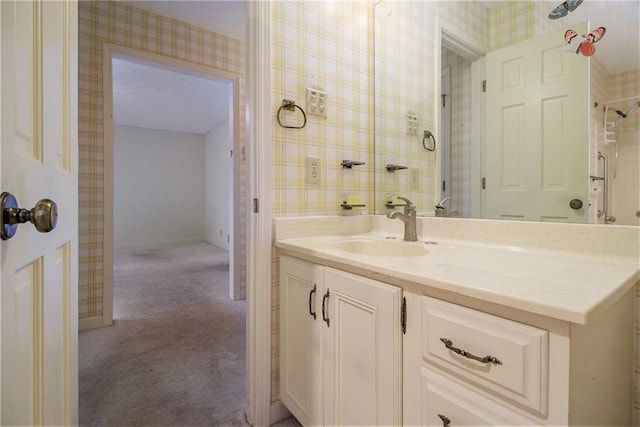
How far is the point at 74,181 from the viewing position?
884 millimetres

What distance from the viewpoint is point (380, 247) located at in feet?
4.45

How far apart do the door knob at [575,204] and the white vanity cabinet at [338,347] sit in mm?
681

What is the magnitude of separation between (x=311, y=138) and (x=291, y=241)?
1.64 feet

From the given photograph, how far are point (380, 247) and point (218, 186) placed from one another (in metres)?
5.73

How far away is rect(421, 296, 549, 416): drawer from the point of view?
0.53 meters

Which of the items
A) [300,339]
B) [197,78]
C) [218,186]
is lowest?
[300,339]

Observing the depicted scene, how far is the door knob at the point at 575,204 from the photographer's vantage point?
96cm

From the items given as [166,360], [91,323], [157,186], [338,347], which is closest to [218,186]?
[157,186]

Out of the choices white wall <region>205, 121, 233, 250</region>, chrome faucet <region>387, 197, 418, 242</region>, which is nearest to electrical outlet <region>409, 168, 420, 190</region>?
chrome faucet <region>387, 197, 418, 242</region>

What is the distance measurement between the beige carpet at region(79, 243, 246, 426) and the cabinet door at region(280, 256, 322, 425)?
0.35m

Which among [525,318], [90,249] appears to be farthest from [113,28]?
[525,318]

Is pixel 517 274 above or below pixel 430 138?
below

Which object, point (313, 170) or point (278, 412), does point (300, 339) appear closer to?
point (278, 412)

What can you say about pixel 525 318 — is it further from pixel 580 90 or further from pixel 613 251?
pixel 580 90
